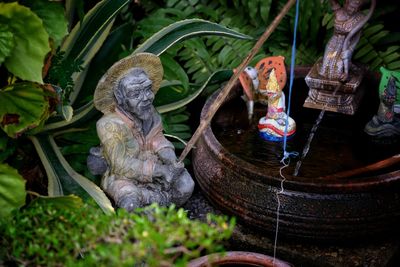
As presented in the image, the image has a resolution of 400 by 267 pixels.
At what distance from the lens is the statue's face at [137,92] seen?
232 cm

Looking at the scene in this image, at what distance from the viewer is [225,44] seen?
11.9 feet

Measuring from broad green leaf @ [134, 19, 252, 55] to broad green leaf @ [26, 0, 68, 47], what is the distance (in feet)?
1.77

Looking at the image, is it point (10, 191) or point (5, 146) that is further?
point (5, 146)

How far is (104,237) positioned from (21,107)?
0.92 m

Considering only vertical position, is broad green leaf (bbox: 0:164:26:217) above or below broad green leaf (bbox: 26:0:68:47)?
below

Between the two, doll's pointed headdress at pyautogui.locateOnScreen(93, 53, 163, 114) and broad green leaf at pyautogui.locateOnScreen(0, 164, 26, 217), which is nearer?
broad green leaf at pyautogui.locateOnScreen(0, 164, 26, 217)

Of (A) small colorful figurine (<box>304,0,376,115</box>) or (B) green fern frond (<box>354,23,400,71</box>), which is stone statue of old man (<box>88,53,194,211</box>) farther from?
(B) green fern frond (<box>354,23,400,71</box>)

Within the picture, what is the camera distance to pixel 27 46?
87.0 inches

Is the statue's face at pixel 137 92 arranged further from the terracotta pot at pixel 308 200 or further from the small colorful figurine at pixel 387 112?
the small colorful figurine at pixel 387 112

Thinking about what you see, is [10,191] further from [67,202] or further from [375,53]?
[375,53]

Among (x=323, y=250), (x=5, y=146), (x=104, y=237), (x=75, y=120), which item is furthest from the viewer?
(x=75, y=120)

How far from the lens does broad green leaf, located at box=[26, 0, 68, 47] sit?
240 centimetres

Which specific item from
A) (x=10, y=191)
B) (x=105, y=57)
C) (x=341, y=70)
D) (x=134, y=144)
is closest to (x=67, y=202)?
(x=10, y=191)

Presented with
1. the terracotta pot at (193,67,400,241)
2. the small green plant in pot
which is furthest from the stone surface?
the small green plant in pot
